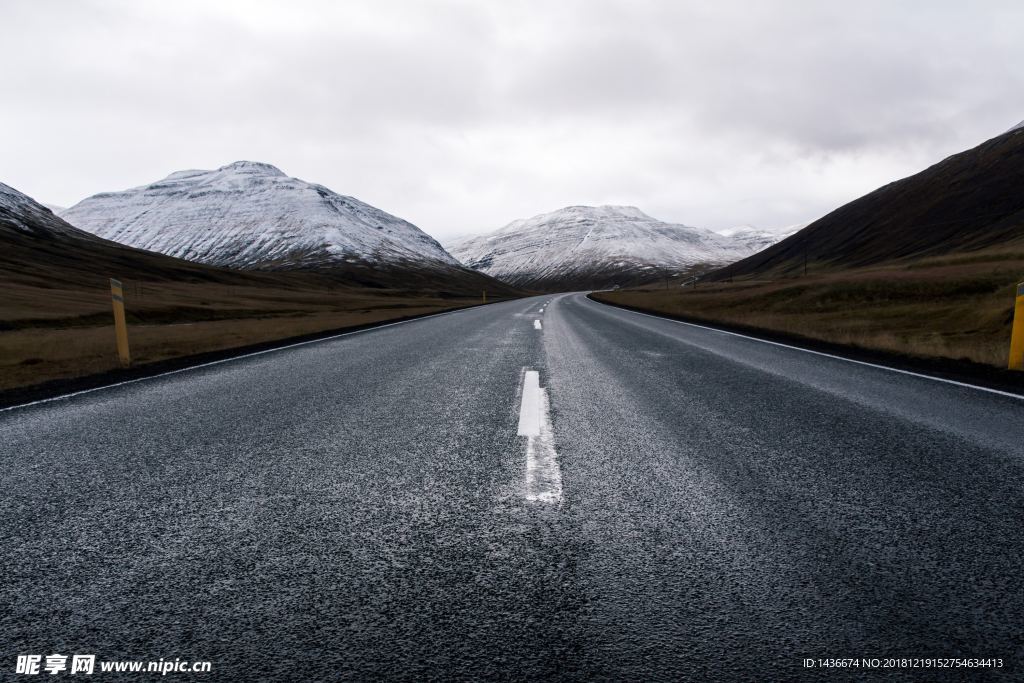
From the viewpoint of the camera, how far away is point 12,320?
24.0m

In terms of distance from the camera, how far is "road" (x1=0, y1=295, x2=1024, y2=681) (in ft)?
6.15

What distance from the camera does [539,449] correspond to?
4199 millimetres

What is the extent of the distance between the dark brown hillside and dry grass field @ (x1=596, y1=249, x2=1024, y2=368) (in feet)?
211

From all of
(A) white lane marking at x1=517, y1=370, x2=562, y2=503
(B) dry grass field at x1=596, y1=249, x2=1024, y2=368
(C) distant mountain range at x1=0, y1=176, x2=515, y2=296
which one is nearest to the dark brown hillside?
(B) dry grass field at x1=596, y1=249, x2=1024, y2=368

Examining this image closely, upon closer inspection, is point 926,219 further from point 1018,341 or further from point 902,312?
point 1018,341

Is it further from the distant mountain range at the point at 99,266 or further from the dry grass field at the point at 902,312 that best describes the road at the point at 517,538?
the distant mountain range at the point at 99,266

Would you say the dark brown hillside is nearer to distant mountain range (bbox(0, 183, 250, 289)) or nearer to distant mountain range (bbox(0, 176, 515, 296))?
distant mountain range (bbox(0, 176, 515, 296))

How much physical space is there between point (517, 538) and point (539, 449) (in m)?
1.54

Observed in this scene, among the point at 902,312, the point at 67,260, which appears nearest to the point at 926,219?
the point at 902,312

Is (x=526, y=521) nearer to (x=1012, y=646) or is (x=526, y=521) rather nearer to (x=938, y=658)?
(x=938, y=658)

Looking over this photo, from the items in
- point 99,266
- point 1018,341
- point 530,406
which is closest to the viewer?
point 530,406

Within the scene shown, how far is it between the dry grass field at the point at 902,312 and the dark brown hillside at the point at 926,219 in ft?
211

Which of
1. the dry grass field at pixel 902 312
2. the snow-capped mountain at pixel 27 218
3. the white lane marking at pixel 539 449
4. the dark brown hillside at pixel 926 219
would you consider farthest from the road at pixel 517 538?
the snow-capped mountain at pixel 27 218

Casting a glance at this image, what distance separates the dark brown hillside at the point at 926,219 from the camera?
9488cm
